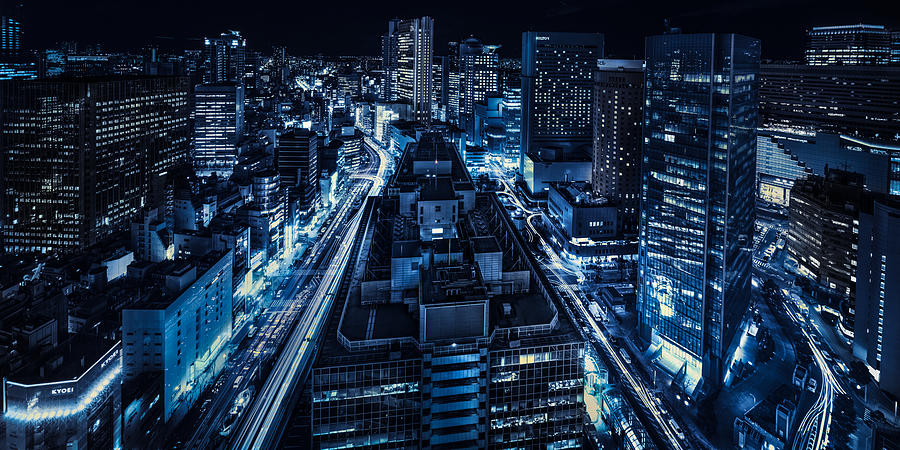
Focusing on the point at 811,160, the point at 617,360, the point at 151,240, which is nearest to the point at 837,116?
the point at 811,160

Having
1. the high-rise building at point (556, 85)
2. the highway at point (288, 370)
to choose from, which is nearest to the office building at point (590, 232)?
the highway at point (288, 370)

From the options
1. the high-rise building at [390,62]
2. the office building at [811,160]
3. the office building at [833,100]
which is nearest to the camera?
the office building at [811,160]

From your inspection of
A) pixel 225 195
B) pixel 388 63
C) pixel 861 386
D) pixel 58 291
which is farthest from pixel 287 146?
pixel 388 63

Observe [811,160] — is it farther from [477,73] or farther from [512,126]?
[477,73]

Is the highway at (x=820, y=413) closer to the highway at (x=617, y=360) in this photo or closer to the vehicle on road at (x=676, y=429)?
the vehicle on road at (x=676, y=429)

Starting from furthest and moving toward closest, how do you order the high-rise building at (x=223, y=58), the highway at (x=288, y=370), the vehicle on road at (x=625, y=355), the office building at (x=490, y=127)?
the high-rise building at (x=223, y=58), the office building at (x=490, y=127), the vehicle on road at (x=625, y=355), the highway at (x=288, y=370)

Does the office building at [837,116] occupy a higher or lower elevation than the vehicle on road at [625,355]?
higher

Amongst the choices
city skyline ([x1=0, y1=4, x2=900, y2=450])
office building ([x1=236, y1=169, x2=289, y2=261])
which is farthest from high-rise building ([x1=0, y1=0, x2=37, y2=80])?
office building ([x1=236, y1=169, x2=289, y2=261])

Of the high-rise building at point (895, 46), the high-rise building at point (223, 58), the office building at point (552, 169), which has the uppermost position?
the high-rise building at point (223, 58)
